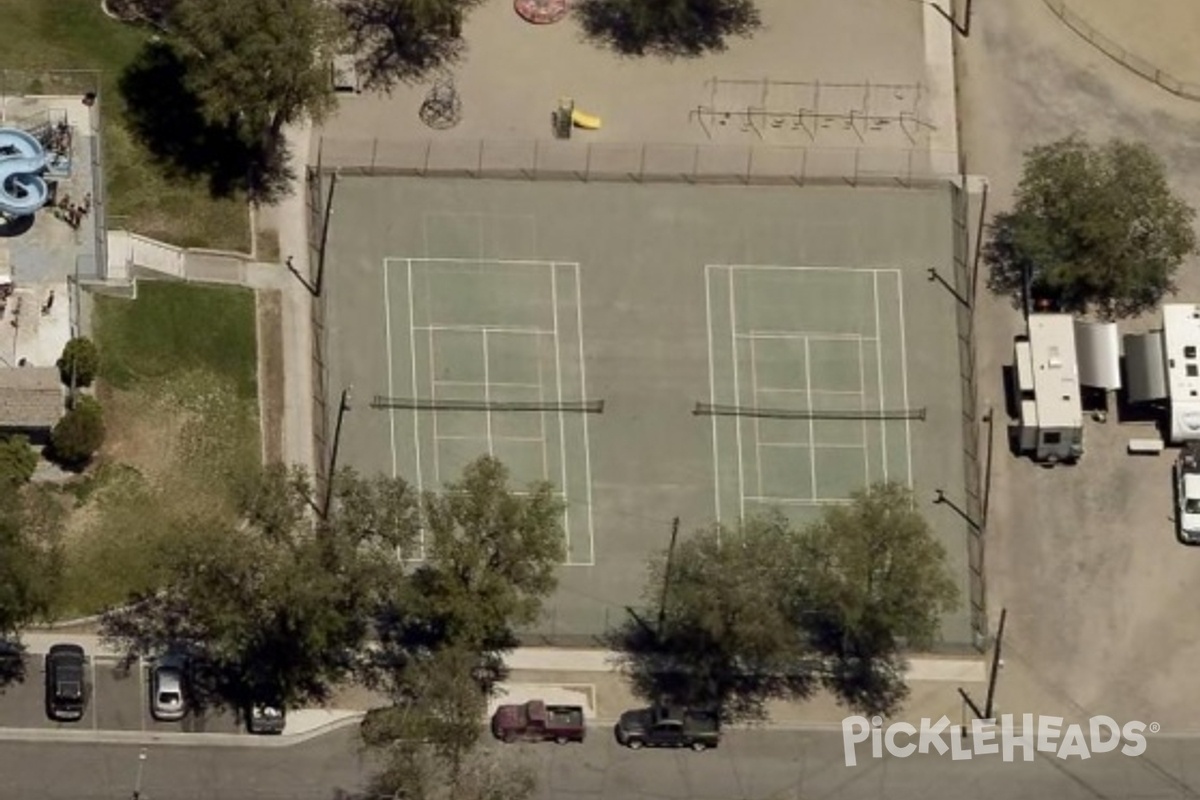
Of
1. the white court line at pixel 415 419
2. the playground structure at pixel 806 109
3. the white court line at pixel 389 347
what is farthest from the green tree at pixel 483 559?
the playground structure at pixel 806 109

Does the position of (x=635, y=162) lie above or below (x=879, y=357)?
above

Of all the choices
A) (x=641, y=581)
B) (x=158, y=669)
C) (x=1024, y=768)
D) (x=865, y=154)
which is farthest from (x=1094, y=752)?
(x=158, y=669)

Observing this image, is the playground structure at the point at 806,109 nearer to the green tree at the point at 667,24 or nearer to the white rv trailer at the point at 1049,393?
the green tree at the point at 667,24

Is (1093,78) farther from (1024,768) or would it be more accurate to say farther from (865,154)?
(1024,768)

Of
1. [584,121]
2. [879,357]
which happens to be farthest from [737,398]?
[584,121]

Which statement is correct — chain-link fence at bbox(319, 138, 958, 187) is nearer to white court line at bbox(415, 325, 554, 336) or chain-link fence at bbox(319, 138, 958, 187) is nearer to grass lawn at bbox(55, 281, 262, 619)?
white court line at bbox(415, 325, 554, 336)

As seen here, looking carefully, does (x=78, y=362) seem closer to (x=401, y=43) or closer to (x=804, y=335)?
(x=401, y=43)
